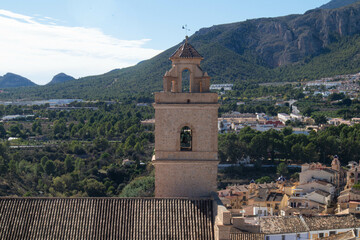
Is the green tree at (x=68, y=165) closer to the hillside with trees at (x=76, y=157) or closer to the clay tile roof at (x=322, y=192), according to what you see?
the hillside with trees at (x=76, y=157)

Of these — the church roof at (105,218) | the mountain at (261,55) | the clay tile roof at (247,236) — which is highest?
the mountain at (261,55)

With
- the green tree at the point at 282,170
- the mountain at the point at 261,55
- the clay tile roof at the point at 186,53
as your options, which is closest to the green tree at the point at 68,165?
the green tree at the point at 282,170

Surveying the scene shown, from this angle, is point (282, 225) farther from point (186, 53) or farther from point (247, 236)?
point (186, 53)

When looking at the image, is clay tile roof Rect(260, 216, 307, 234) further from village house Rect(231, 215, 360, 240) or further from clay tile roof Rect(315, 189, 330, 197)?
clay tile roof Rect(315, 189, 330, 197)

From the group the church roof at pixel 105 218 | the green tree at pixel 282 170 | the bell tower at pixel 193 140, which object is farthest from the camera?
the green tree at pixel 282 170

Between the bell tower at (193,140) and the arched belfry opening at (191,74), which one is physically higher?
the arched belfry opening at (191,74)

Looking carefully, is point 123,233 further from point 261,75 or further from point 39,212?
point 261,75

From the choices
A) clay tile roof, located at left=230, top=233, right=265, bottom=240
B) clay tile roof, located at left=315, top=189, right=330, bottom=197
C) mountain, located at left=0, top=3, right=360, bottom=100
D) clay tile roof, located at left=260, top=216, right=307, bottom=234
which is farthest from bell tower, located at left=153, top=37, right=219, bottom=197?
mountain, located at left=0, top=3, right=360, bottom=100

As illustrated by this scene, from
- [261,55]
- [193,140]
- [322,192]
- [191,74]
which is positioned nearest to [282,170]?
[322,192]
